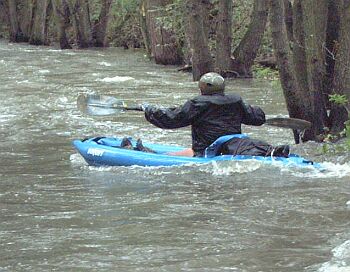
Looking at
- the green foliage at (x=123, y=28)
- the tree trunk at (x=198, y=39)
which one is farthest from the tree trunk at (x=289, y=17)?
the green foliage at (x=123, y=28)

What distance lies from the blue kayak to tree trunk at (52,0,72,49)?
25083 mm

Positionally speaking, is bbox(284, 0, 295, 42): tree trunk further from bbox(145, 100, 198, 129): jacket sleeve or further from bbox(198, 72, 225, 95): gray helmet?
bbox(145, 100, 198, 129): jacket sleeve

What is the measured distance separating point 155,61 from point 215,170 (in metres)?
16.5

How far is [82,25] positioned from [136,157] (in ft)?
87.7

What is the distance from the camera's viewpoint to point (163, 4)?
22.6 metres

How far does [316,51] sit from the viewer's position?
921 centimetres

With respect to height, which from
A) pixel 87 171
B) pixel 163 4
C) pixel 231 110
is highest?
pixel 163 4

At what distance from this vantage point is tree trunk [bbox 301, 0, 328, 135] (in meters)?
9.18

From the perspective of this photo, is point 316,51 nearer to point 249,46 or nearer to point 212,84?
point 212,84

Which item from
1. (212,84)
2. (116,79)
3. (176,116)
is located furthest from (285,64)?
(116,79)

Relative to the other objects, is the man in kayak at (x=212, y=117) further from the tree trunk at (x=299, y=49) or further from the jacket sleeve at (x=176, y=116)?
the tree trunk at (x=299, y=49)

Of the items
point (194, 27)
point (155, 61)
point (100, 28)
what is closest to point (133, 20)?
point (100, 28)

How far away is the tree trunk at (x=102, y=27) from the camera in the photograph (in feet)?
112

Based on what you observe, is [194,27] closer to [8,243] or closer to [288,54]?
[288,54]
